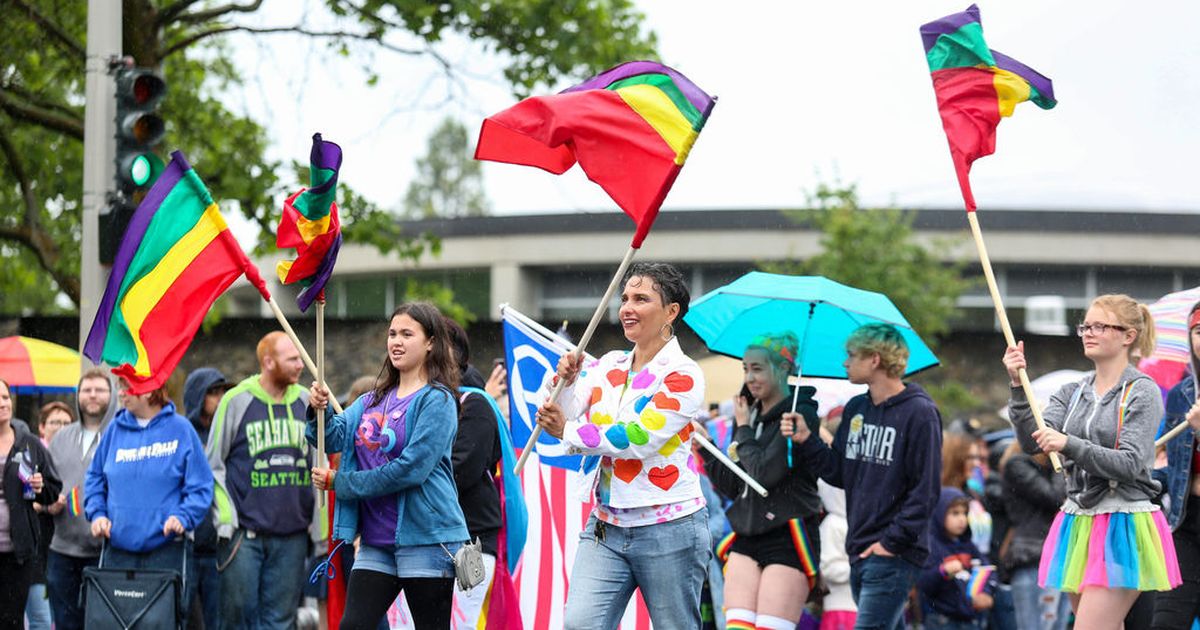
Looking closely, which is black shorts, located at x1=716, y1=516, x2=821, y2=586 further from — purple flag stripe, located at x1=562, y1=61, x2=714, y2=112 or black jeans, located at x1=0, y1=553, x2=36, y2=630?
black jeans, located at x1=0, y1=553, x2=36, y2=630

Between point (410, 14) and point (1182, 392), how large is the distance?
10.3 m

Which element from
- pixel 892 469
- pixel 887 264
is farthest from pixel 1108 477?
pixel 887 264

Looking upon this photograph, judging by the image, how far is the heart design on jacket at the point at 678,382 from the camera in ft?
19.9

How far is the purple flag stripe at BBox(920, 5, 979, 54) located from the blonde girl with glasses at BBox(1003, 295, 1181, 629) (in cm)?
149

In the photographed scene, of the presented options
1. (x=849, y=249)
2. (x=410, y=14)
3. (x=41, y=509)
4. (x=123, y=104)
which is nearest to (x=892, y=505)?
(x=41, y=509)

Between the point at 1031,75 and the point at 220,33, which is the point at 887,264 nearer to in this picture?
the point at 220,33

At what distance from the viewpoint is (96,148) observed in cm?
1034

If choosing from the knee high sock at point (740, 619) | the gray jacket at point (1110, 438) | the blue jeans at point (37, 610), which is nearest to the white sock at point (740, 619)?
the knee high sock at point (740, 619)

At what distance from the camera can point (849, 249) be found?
25156 millimetres

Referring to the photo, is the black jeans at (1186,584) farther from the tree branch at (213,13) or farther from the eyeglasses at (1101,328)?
the tree branch at (213,13)

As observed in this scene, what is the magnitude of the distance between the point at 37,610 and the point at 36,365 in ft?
14.9

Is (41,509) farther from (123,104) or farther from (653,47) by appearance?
(653,47)

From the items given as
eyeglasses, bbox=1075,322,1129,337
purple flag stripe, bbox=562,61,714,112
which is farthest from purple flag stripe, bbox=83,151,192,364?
eyeglasses, bbox=1075,322,1129,337

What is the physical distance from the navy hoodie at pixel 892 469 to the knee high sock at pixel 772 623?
476 mm
